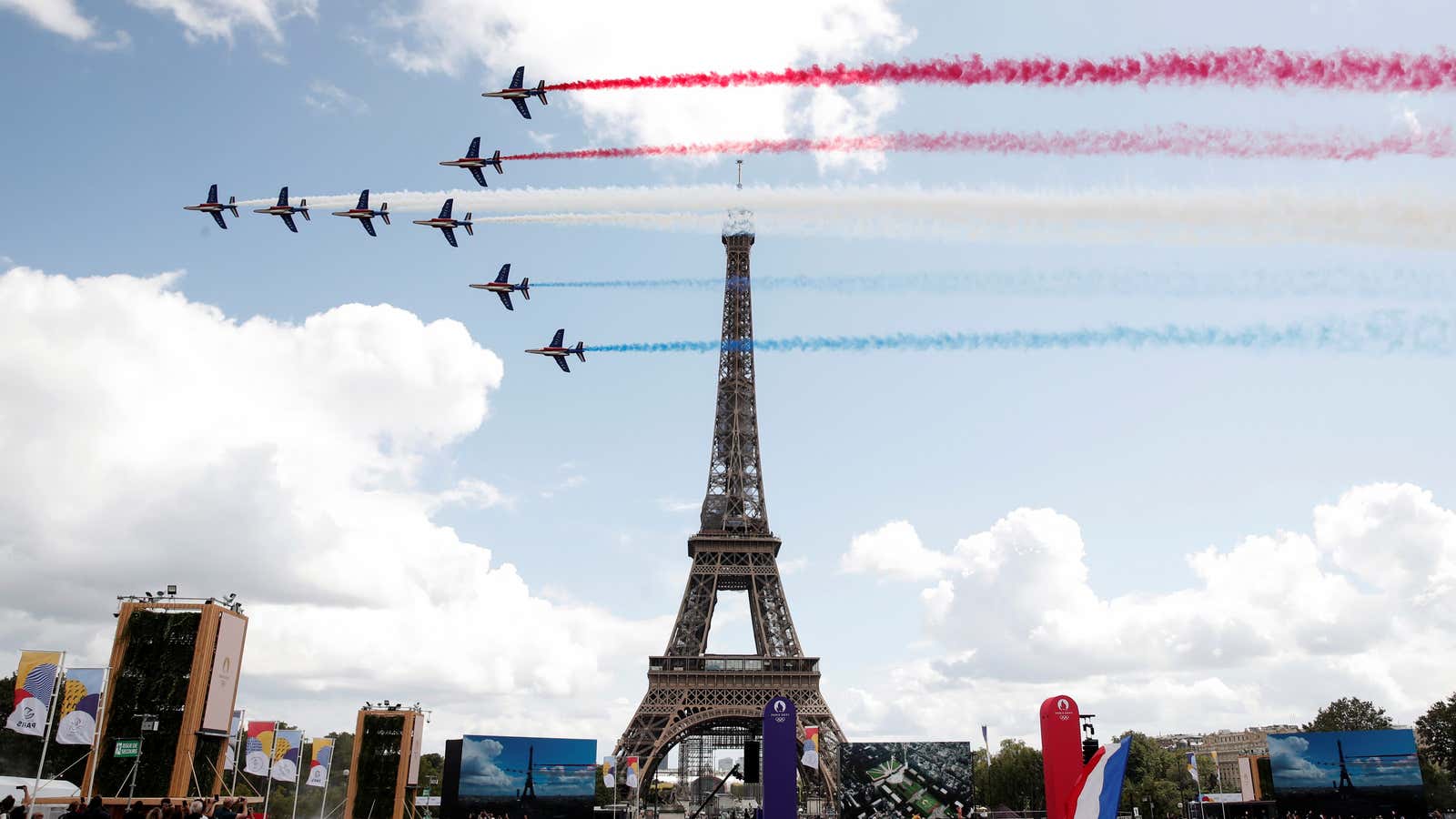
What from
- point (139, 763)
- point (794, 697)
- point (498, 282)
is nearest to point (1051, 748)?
point (139, 763)

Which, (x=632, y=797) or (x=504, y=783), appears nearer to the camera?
(x=504, y=783)

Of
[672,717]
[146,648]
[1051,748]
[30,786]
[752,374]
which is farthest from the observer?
[752,374]

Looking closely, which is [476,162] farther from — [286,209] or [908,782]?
[908,782]

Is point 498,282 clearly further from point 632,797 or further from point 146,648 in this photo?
point 632,797

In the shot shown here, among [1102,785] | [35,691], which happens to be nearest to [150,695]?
[35,691]

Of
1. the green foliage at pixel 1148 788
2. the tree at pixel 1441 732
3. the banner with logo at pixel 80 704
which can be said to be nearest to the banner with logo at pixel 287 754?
the banner with logo at pixel 80 704

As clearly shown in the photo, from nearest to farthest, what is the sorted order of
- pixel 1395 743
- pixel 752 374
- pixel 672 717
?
pixel 1395 743 → pixel 672 717 → pixel 752 374

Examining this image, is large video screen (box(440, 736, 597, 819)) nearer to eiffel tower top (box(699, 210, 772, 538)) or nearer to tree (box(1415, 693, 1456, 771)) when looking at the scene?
eiffel tower top (box(699, 210, 772, 538))

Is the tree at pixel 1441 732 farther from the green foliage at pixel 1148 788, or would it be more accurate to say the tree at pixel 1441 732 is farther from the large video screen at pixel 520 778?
the large video screen at pixel 520 778
